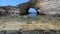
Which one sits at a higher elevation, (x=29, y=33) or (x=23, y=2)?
(x=23, y=2)

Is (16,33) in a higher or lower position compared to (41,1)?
lower

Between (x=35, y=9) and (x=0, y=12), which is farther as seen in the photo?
(x=35, y=9)

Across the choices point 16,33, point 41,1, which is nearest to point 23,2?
point 41,1

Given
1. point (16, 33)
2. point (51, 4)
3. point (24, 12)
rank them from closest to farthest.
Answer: point (16, 33) < point (51, 4) < point (24, 12)

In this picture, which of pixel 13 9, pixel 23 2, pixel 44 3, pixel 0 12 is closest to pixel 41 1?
pixel 44 3

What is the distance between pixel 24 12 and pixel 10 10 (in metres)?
0.76

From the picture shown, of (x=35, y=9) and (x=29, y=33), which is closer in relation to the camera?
(x=29, y=33)

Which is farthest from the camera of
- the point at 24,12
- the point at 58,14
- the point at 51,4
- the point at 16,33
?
the point at 24,12

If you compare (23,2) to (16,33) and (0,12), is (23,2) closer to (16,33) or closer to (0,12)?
(0,12)

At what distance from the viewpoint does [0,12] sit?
26.7ft

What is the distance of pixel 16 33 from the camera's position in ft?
8.80

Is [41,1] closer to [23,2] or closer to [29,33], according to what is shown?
[23,2]

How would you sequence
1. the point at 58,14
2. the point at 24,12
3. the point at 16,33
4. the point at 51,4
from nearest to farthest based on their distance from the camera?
1. the point at 16,33
2. the point at 58,14
3. the point at 51,4
4. the point at 24,12

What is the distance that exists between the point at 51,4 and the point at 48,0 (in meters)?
0.30
